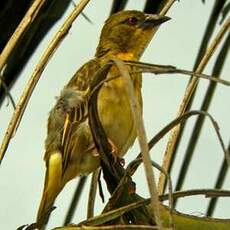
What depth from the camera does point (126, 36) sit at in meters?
4.16

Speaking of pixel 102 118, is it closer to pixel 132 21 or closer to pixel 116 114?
pixel 116 114

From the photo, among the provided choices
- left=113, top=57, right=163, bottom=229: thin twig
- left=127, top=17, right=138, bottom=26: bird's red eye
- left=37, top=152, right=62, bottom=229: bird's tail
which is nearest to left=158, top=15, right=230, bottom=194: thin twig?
left=113, top=57, right=163, bottom=229: thin twig

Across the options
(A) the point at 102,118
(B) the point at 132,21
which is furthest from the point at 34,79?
(B) the point at 132,21

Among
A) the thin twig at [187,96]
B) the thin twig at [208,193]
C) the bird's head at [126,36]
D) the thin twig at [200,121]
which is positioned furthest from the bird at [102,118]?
the thin twig at [208,193]

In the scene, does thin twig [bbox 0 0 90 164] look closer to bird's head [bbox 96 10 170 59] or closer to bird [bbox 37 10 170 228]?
bird [bbox 37 10 170 228]

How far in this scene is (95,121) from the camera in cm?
121

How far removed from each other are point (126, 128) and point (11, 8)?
1.64 metres

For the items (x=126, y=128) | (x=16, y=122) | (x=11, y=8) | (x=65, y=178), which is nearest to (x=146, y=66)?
(x=16, y=122)

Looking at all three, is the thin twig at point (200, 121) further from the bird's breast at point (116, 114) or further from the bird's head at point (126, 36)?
the bird's head at point (126, 36)

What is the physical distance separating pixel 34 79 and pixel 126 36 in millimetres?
2676

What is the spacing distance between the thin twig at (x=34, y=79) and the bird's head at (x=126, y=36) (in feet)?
7.70

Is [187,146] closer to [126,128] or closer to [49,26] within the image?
[49,26]

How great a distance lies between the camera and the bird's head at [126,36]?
4031 mm

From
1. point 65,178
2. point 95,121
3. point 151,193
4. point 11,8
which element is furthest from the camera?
point 65,178
